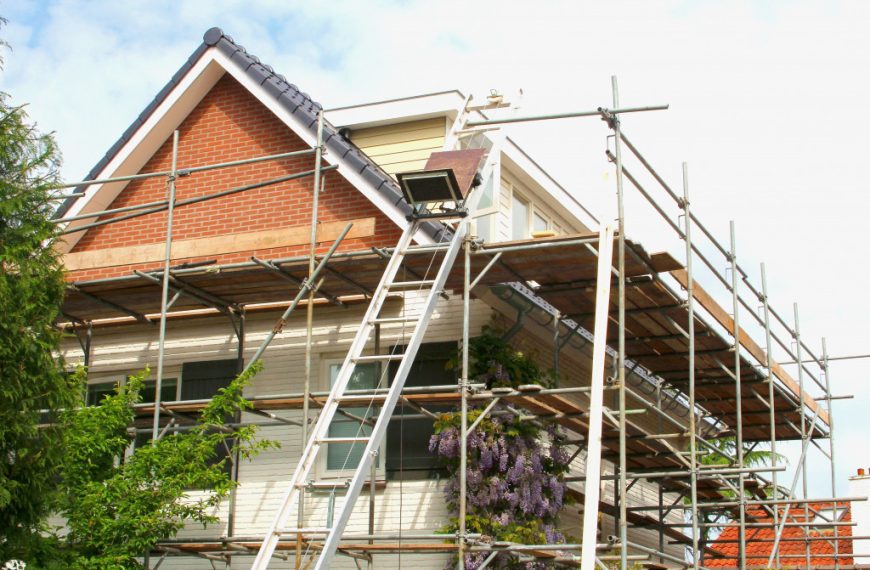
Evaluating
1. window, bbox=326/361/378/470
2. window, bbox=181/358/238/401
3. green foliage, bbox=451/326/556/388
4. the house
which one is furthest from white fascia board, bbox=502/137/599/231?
window, bbox=181/358/238/401

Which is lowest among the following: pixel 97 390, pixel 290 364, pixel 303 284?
pixel 97 390

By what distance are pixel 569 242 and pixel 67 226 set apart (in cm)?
736

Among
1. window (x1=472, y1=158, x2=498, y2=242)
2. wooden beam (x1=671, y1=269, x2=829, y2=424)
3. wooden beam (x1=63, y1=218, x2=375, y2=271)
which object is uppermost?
window (x1=472, y1=158, x2=498, y2=242)

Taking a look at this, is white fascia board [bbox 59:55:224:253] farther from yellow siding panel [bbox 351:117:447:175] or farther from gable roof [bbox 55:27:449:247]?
yellow siding panel [bbox 351:117:447:175]

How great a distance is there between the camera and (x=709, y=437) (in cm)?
2112

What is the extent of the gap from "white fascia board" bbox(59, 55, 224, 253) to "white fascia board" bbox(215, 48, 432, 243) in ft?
1.14

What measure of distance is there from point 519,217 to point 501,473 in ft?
17.7

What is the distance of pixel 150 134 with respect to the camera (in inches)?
706

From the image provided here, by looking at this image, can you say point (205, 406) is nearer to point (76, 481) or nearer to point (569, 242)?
point (76, 481)

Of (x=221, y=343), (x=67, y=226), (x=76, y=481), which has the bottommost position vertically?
(x=76, y=481)

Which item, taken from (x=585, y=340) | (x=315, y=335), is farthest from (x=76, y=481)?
(x=585, y=340)

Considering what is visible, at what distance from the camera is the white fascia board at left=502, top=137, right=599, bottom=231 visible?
60.0ft

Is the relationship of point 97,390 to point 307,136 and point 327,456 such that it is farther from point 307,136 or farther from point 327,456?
point 307,136

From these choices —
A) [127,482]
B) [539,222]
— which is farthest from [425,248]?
[539,222]
